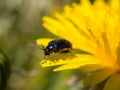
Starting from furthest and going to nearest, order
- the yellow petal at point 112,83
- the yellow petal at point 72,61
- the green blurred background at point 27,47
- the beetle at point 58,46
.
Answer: the green blurred background at point 27,47
the beetle at point 58,46
the yellow petal at point 72,61
the yellow petal at point 112,83

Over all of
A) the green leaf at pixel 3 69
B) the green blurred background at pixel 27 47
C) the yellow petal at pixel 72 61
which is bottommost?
the green blurred background at pixel 27 47

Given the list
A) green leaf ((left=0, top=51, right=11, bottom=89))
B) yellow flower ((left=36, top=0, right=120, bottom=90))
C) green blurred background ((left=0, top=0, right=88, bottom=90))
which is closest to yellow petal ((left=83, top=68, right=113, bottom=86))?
yellow flower ((left=36, top=0, right=120, bottom=90))

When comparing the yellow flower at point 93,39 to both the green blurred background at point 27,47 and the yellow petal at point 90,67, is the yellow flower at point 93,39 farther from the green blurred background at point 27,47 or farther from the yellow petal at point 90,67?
the green blurred background at point 27,47

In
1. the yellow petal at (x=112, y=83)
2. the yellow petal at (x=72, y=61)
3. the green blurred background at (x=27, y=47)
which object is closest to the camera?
the yellow petal at (x=112, y=83)

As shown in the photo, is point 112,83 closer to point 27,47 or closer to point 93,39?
point 93,39

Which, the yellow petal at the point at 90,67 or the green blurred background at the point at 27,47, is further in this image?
the green blurred background at the point at 27,47

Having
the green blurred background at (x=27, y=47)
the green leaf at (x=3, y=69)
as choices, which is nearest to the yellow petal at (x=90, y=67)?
the green blurred background at (x=27, y=47)

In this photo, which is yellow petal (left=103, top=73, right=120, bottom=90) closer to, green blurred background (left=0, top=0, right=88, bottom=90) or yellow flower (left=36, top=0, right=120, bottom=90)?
yellow flower (left=36, top=0, right=120, bottom=90)

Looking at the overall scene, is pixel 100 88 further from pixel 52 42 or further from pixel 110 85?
pixel 52 42
